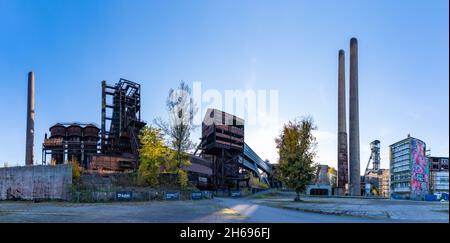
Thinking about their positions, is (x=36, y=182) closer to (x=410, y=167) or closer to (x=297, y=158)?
(x=297, y=158)

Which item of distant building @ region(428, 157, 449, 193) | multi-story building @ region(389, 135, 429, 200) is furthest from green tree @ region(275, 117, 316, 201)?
distant building @ region(428, 157, 449, 193)

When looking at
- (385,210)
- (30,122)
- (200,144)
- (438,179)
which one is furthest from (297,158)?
(438,179)

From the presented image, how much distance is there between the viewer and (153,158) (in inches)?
1934

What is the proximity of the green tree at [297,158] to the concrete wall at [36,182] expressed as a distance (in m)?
26.2

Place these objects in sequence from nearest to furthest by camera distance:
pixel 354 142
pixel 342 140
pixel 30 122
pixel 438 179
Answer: pixel 30 122
pixel 354 142
pixel 342 140
pixel 438 179

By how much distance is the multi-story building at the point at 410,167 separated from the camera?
116375 mm

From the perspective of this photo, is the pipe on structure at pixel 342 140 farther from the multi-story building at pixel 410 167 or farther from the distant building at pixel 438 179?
the distant building at pixel 438 179

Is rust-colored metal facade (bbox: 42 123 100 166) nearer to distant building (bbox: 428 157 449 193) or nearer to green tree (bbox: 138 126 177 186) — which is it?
green tree (bbox: 138 126 177 186)

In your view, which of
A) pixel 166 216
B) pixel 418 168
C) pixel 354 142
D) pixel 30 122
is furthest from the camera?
pixel 418 168

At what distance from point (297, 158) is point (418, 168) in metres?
90.2
